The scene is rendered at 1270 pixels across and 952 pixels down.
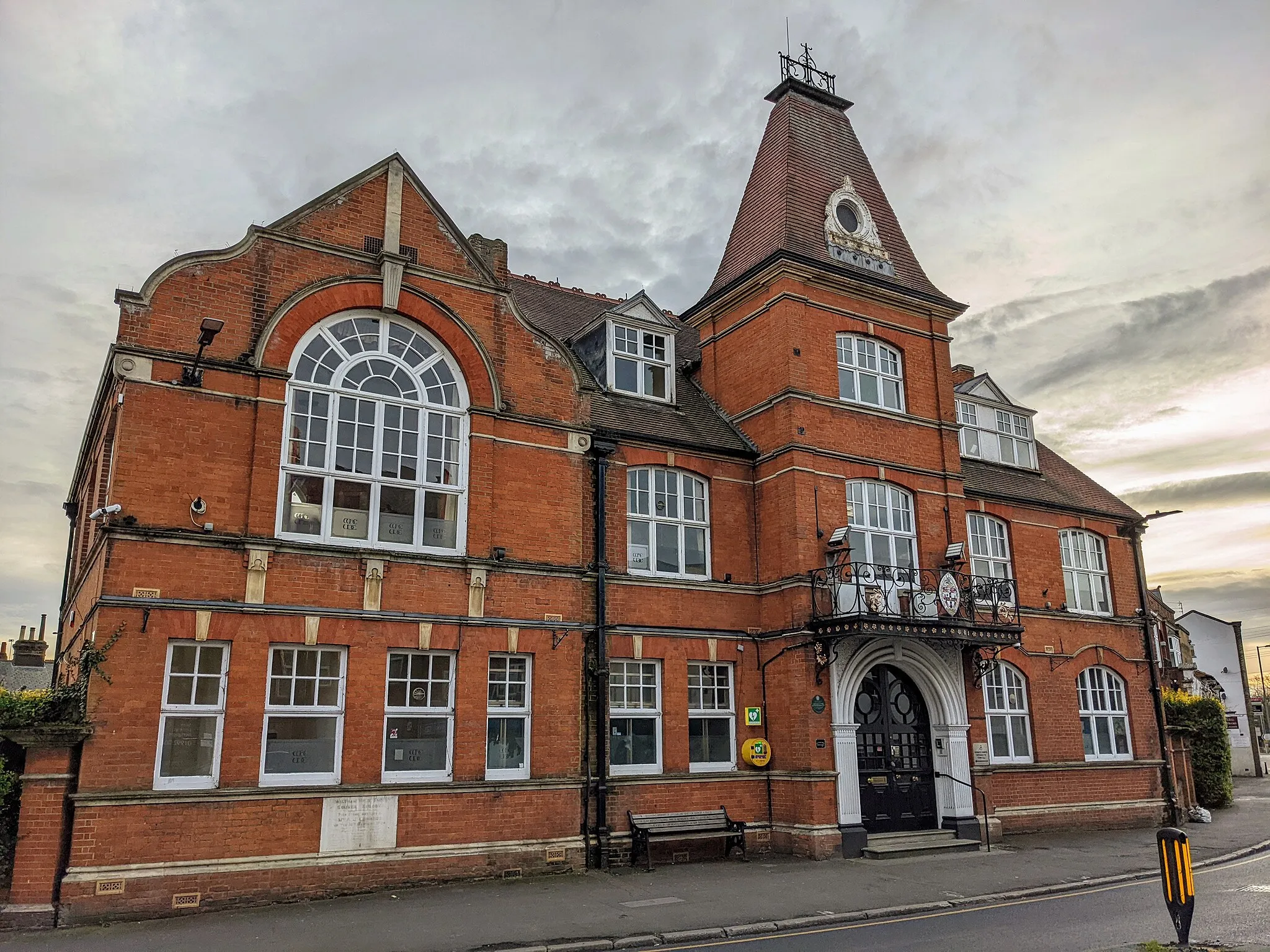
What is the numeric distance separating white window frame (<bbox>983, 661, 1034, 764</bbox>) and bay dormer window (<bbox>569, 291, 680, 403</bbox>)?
9285 millimetres

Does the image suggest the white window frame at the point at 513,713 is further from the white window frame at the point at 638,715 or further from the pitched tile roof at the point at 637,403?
the pitched tile roof at the point at 637,403

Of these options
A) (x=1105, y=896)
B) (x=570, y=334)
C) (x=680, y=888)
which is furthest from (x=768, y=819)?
(x=570, y=334)

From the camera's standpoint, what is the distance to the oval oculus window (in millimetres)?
20625

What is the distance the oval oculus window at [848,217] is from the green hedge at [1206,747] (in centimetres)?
1572

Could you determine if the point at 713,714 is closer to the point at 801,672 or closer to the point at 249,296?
the point at 801,672

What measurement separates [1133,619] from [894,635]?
34.0 feet

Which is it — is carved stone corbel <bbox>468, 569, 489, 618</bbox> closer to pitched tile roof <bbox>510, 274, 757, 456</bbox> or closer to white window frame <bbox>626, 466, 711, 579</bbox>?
white window frame <bbox>626, 466, 711, 579</bbox>

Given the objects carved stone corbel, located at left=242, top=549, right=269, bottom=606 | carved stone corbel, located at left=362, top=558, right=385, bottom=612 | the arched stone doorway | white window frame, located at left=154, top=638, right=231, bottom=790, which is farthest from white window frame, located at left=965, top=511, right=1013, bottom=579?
white window frame, located at left=154, top=638, right=231, bottom=790

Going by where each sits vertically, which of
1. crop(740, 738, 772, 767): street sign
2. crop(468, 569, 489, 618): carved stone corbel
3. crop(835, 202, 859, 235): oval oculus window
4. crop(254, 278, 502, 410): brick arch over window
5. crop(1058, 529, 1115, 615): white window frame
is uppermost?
crop(835, 202, 859, 235): oval oculus window

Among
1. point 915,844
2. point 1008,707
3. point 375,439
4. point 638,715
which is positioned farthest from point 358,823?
point 1008,707

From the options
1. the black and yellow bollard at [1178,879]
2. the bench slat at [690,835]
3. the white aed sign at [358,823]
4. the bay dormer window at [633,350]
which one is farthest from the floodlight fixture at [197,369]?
the black and yellow bollard at [1178,879]

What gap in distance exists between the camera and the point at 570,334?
2045cm

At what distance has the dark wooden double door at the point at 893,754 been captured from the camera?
1703cm

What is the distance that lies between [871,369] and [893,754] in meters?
7.60
